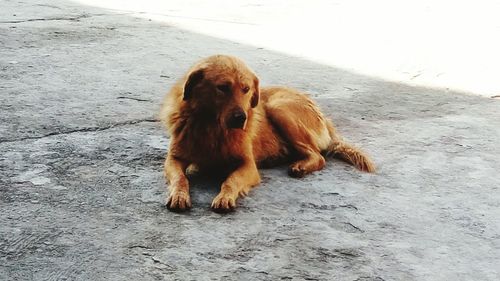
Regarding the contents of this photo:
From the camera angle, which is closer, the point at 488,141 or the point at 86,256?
the point at 86,256

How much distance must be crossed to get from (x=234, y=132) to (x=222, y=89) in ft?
1.11

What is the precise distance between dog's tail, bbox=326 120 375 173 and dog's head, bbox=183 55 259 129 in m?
0.84

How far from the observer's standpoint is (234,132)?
12.9 ft

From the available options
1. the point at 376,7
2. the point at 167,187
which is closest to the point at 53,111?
the point at 167,187

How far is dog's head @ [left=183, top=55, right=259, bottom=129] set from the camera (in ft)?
12.0

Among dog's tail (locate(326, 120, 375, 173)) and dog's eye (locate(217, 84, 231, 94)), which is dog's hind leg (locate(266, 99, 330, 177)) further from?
dog's eye (locate(217, 84, 231, 94))

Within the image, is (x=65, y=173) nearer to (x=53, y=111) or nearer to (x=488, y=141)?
(x=53, y=111)

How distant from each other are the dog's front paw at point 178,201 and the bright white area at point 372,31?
376 cm

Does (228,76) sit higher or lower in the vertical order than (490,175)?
higher

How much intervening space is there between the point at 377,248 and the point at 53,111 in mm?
2707

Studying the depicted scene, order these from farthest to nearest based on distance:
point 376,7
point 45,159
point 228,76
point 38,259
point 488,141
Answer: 1. point 376,7
2. point 488,141
3. point 45,159
4. point 228,76
5. point 38,259

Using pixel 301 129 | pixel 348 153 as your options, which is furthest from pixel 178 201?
pixel 348 153

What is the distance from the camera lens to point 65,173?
12.8 ft

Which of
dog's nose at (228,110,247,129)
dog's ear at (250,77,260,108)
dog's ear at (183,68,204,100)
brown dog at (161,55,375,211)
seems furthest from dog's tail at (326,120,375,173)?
dog's ear at (183,68,204,100)
